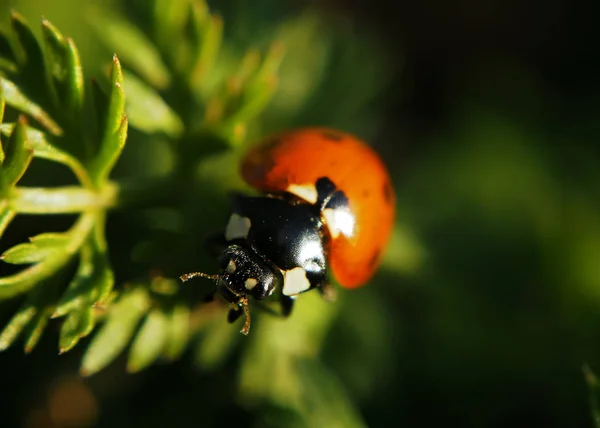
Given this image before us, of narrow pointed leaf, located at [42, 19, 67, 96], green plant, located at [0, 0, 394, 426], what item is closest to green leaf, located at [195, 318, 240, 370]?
green plant, located at [0, 0, 394, 426]

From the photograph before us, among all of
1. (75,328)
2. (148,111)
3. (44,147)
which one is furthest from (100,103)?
(75,328)

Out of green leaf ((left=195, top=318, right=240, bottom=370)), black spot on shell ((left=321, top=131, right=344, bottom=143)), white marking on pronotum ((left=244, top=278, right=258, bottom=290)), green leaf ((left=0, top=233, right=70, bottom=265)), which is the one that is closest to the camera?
green leaf ((left=0, top=233, right=70, bottom=265))

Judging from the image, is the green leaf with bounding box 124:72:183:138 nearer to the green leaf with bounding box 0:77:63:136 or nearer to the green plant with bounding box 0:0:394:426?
the green plant with bounding box 0:0:394:426

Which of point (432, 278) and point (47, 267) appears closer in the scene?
point (47, 267)

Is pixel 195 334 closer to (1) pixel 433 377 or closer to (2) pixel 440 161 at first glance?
(1) pixel 433 377

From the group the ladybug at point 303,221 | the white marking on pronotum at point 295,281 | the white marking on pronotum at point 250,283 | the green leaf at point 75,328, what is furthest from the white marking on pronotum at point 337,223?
the green leaf at point 75,328

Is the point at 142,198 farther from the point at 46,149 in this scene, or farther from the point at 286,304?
the point at 286,304
